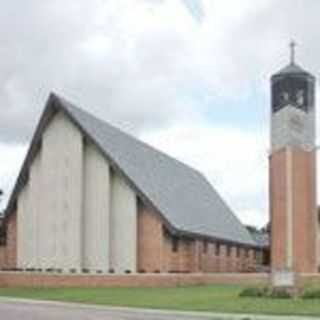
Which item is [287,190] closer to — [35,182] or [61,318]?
→ [35,182]

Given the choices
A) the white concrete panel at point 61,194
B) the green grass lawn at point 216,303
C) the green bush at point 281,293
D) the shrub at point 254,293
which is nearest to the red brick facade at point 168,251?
the white concrete panel at point 61,194

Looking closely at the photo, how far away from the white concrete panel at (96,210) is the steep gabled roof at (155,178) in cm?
110

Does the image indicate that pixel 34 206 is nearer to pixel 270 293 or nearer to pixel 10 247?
pixel 10 247

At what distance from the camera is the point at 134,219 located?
211 ft

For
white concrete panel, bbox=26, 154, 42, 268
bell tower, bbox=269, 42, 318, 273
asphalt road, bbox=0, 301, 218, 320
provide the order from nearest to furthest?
asphalt road, bbox=0, 301, 218, 320 → bell tower, bbox=269, 42, 318, 273 → white concrete panel, bbox=26, 154, 42, 268

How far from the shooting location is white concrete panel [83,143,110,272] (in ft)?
211

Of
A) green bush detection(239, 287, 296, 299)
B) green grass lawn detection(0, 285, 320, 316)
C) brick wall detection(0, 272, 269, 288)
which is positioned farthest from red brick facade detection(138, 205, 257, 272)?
green bush detection(239, 287, 296, 299)

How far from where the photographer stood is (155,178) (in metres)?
70.6

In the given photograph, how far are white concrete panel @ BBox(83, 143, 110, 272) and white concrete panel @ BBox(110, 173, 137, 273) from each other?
1.89ft

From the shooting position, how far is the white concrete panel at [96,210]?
64375 millimetres

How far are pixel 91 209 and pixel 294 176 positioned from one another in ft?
50.9

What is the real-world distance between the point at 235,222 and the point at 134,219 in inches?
967

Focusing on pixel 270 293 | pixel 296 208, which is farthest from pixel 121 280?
pixel 270 293

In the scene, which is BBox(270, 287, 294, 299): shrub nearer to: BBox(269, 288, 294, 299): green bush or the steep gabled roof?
BBox(269, 288, 294, 299): green bush
